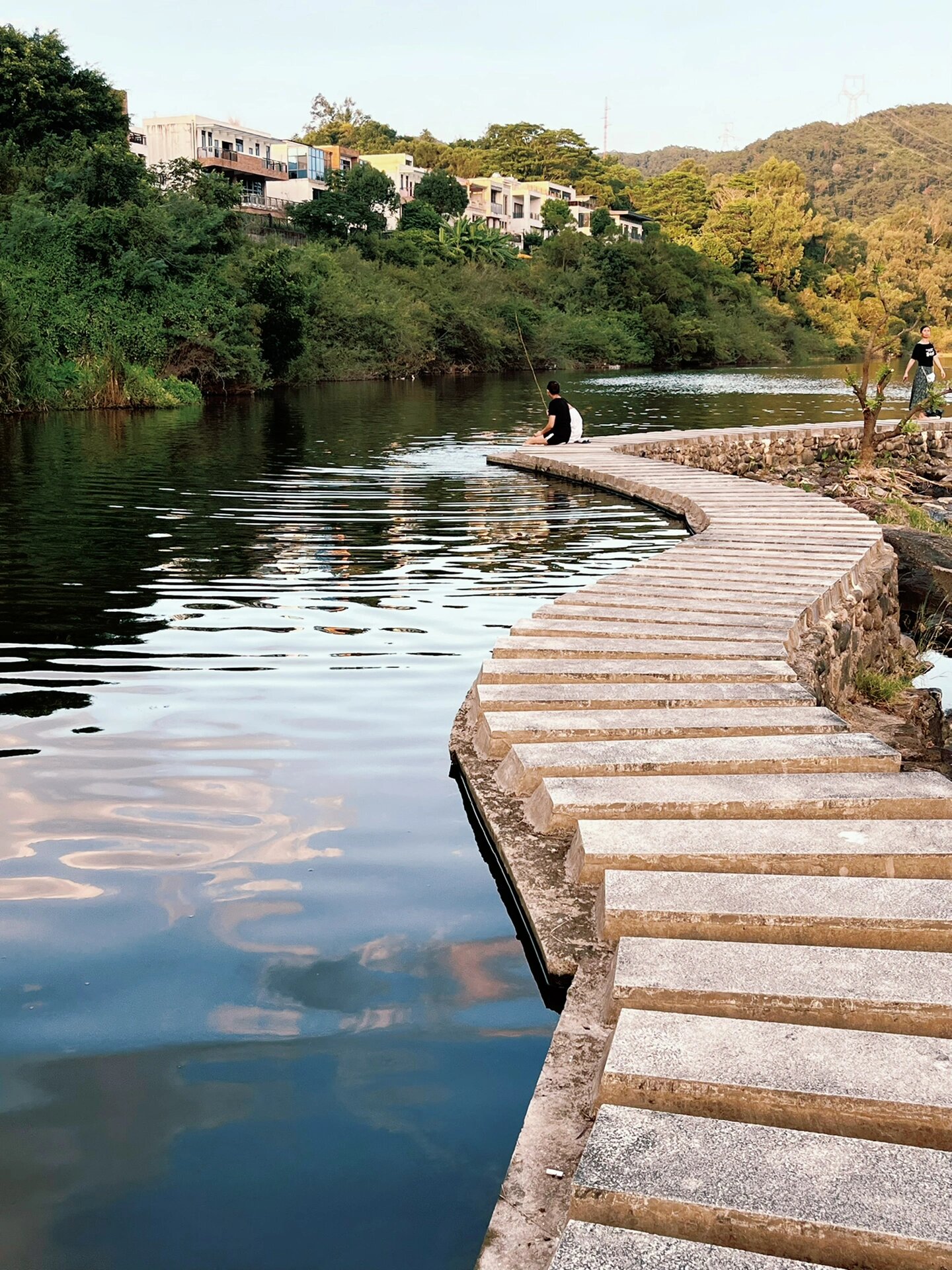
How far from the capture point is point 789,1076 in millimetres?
2359

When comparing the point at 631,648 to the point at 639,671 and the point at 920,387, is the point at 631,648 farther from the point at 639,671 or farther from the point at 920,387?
the point at 920,387

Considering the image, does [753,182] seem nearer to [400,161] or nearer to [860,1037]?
[400,161]

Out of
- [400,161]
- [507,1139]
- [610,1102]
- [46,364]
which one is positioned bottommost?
[507,1139]

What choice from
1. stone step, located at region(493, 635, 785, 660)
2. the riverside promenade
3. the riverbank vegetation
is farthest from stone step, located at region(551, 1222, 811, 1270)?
the riverbank vegetation

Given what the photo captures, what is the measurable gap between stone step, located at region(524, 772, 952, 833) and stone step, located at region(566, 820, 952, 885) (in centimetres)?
12

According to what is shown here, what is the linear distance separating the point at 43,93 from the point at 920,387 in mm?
25779

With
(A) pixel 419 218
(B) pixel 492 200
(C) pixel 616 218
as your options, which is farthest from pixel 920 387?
(C) pixel 616 218

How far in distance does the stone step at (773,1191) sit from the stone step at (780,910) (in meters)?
0.81

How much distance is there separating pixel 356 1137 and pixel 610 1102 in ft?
1.87

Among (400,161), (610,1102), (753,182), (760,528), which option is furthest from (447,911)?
(753,182)

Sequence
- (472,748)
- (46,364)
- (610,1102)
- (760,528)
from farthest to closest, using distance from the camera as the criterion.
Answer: (46,364) → (760,528) → (472,748) → (610,1102)

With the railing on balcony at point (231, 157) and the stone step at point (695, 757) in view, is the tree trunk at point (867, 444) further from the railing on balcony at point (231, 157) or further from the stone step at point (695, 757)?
the railing on balcony at point (231, 157)

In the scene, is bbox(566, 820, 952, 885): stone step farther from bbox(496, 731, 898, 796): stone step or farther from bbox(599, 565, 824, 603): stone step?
bbox(599, 565, 824, 603): stone step

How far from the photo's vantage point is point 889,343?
1538 centimetres
